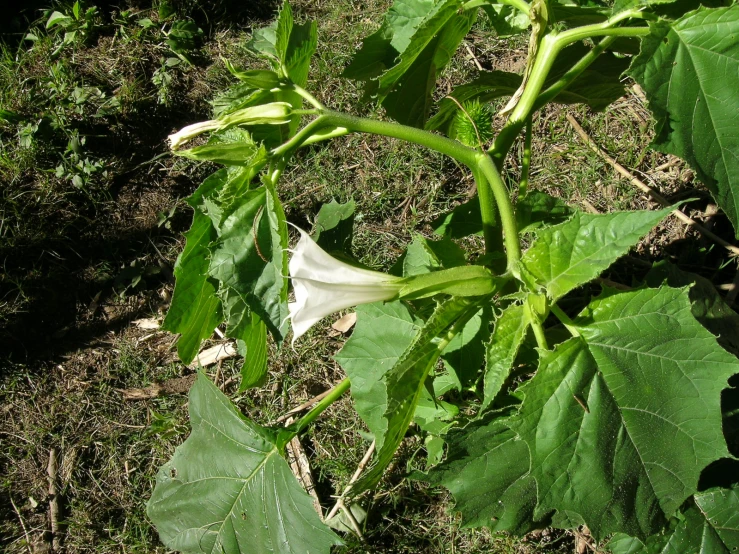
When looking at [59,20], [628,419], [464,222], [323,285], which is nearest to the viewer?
[323,285]

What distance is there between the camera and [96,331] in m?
3.03

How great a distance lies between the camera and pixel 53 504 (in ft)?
9.17

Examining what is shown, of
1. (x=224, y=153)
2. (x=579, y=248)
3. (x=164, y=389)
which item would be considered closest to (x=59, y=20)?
(x=164, y=389)

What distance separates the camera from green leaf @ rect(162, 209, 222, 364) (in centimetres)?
166

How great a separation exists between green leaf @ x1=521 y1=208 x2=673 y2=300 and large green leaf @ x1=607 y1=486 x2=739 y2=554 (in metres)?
0.77

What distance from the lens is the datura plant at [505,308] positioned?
4.58 feet

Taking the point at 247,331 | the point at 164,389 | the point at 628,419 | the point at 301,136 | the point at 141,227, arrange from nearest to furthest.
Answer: the point at 628,419 < the point at 301,136 < the point at 247,331 < the point at 164,389 < the point at 141,227

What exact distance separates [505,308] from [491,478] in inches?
18.2

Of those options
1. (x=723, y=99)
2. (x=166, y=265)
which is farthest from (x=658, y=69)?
(x=166, y=265)

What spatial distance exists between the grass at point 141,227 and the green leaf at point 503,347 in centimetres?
114

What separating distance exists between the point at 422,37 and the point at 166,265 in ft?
6.05

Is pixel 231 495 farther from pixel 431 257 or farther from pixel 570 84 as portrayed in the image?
pixel 570 84

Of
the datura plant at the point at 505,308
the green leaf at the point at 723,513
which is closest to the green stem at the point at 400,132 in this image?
the datura plant at the point at 505,308

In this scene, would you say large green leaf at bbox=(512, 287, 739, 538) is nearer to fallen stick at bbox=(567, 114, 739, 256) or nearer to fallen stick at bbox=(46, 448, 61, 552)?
fallen stick at bbox=(567, 114, 739, 256)
